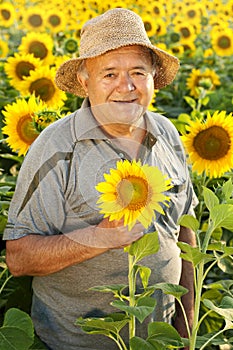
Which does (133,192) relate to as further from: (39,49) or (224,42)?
(224,42)

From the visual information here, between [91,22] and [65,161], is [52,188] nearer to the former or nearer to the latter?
[65,161]

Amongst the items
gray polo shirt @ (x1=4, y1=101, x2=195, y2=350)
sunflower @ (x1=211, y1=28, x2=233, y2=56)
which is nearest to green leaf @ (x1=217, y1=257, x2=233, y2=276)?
gray polo shirt @ (x1=4, y1=101, x2=195, y2=350)

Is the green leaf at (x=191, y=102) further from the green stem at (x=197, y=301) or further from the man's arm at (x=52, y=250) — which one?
the green stem at (x=197, y=301)

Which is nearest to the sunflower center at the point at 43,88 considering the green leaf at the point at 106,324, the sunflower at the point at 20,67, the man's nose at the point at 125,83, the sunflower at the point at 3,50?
the sunflower at the point at 20,67

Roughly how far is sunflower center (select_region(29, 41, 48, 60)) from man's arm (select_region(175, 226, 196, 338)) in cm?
181

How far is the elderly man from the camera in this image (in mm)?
1641

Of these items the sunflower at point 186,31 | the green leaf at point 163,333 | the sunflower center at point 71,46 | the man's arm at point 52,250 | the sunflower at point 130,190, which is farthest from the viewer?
the sunflower at point 186,31

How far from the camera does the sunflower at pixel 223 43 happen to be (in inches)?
194

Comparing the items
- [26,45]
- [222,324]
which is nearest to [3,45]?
[26,45]

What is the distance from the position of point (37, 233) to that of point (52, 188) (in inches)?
4.0

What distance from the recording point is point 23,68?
10.3 feet

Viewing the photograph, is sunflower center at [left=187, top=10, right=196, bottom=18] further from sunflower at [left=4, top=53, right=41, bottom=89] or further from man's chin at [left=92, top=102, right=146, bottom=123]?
man's chin at [left=92, top=102, right=146, bottom=123]

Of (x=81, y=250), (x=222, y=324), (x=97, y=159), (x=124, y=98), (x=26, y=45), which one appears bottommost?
(x=222, y=324)

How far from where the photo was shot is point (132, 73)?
1.65 m
